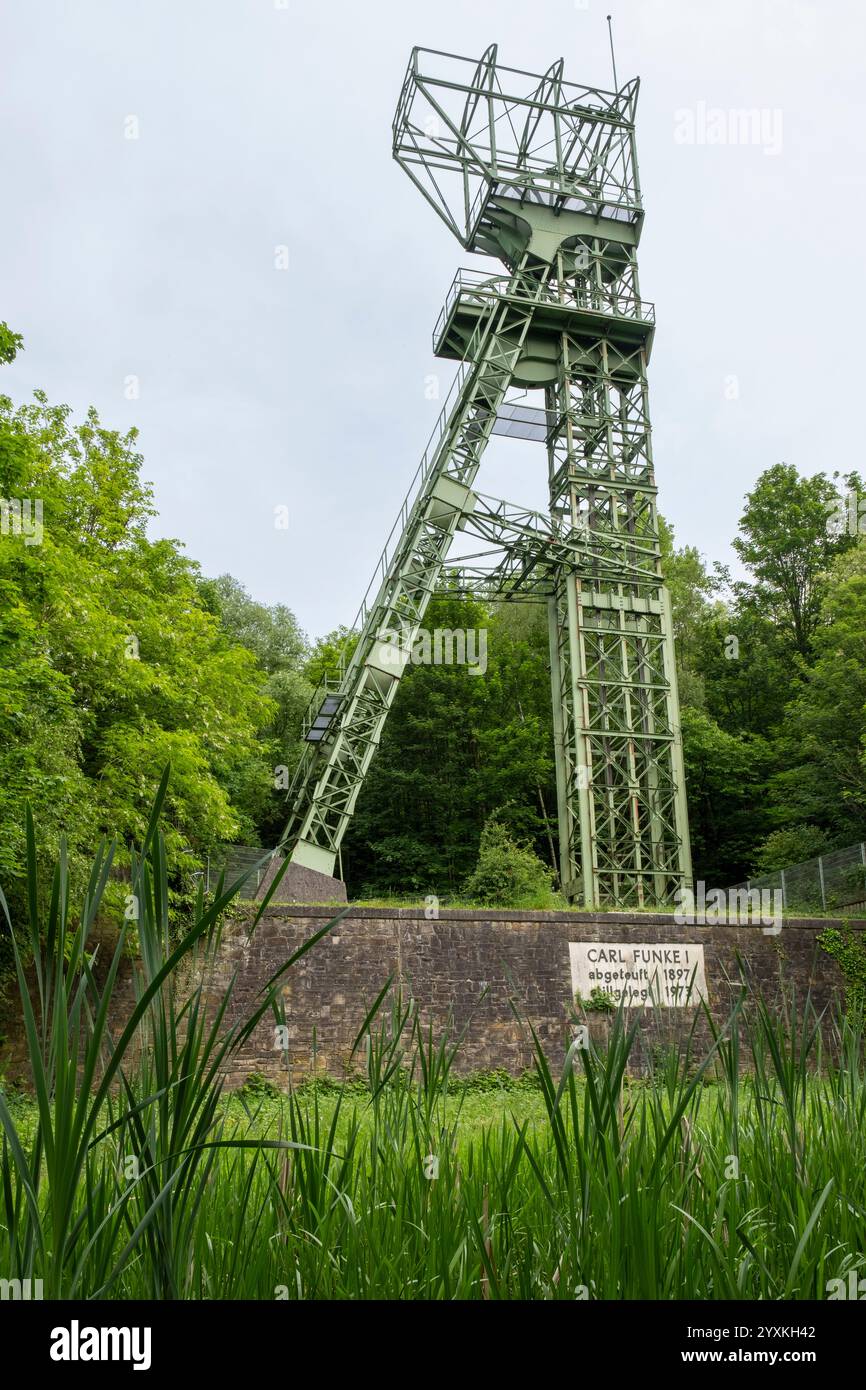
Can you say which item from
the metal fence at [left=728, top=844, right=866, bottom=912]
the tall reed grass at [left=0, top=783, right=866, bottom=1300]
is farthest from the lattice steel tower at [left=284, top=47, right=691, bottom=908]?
the tall reed grass at [left=0, top=783, right=866, bottom=1300]

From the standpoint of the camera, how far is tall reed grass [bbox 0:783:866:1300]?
200cm

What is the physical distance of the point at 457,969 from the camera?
656 inches

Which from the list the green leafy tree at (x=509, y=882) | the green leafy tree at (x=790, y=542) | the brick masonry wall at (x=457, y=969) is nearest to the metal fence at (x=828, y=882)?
the brick masonry wall at (x=457, y=969)

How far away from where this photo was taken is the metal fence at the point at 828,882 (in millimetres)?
19766

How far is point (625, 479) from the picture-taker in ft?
82.3

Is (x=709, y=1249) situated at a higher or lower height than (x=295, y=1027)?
higher

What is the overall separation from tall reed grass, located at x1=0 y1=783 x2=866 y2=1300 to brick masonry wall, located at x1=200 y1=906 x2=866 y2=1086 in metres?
11.7

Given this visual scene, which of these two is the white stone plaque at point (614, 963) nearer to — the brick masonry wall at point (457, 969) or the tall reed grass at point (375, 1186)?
the brick masonry wall at point (457, 969)

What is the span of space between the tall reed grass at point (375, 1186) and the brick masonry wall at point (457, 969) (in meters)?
11.7

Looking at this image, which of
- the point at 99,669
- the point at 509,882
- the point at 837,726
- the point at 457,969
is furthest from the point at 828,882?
the point at 99,669

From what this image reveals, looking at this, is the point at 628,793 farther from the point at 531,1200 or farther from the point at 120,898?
the point at 531,1200

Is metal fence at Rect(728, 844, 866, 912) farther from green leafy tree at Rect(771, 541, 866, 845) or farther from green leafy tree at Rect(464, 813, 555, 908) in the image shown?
green leafy tree at Rect(464, 813, 555, 908)

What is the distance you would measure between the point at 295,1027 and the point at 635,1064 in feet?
17.1
